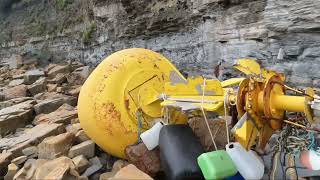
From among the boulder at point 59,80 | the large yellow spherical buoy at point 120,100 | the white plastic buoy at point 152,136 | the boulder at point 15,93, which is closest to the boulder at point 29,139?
the large yellow spherical buoy at point 120,100

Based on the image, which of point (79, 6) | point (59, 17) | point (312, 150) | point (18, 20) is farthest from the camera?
point (18, 20)

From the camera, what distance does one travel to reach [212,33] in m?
6.94

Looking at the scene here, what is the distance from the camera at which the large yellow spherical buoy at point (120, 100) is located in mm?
3504

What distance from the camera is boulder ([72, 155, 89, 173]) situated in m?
3.60

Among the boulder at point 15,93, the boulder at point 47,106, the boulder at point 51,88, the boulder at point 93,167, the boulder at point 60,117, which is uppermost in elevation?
the boulder at point 93,167

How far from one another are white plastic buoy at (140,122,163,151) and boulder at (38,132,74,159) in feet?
3.42

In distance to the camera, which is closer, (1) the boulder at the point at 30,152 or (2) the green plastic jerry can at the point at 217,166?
(2) the green plastic jerry can at the point at 217,166

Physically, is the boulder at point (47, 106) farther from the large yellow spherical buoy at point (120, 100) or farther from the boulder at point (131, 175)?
the boulder at point (131, 175)

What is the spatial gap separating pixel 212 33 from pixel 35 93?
15.5 ft

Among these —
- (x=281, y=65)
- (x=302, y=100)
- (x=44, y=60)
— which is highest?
(x=302, y=100)

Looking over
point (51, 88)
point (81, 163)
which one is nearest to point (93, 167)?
point (81, 163)

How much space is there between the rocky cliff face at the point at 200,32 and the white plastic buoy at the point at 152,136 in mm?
2411

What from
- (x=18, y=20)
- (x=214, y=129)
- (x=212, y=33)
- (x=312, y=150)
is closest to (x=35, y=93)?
(x=212, y=33)

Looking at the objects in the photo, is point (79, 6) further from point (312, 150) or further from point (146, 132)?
point (312, 150)
